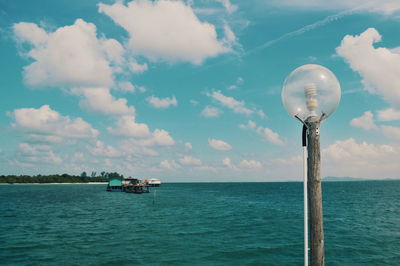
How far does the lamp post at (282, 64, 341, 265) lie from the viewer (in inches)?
140

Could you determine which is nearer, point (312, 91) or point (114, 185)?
point (312, 91)

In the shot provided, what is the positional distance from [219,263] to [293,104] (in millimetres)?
15049

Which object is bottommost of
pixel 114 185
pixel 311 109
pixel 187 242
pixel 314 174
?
pixel 114 185

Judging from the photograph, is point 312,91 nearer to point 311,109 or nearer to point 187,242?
point 311,109

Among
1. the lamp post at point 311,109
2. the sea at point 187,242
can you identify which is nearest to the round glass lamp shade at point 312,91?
the lamp post at point 311,109

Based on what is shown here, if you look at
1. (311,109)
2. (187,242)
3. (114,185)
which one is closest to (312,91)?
(311,109)

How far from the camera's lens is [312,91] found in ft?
11.7

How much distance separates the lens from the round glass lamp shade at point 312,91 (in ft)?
11.6

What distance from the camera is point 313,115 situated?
3650 millimetres

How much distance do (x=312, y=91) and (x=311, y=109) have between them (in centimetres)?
23

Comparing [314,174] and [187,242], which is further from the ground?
[314,174]

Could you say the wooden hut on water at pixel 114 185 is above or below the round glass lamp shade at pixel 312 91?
below

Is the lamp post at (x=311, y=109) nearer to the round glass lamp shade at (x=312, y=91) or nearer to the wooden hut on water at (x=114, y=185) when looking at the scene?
the round glass lamp shade at (x=312, y=91)

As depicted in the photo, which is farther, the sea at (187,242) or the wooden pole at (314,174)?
the sea at (187,242)
